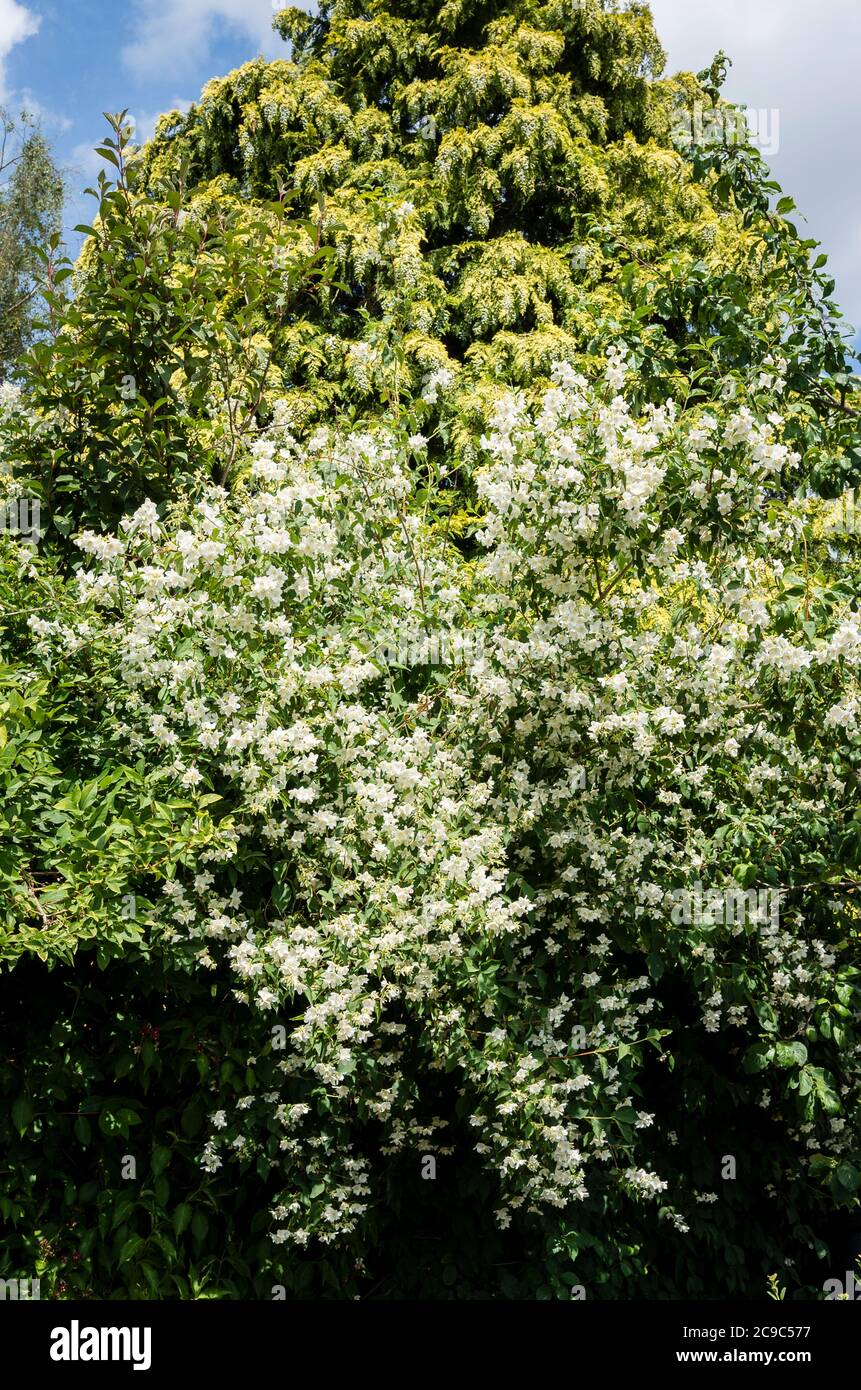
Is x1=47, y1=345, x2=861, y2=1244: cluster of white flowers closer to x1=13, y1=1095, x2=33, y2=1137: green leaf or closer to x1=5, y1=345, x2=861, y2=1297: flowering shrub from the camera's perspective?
x1=5, y1=345, x2=861, y2=1297: flowering shrub

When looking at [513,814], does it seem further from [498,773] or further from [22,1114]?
[22,1114]

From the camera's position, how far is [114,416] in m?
4.21

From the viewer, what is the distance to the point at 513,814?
11.7ft

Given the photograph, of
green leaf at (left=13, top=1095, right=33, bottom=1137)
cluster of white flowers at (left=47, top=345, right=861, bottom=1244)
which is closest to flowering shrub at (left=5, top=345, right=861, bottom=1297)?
→ cluster of white flowers at (left=47, top=345, right=861, bottom=1244)

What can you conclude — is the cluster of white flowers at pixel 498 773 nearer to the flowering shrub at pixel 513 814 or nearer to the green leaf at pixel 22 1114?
the flowering shrub at pixel 513 814

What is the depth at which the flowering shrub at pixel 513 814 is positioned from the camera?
3.23m

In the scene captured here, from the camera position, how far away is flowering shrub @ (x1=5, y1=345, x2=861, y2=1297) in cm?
323

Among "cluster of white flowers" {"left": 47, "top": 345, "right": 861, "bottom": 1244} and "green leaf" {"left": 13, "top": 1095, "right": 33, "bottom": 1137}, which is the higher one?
"cluster of white flowers" {"left": 47, "top": 345, "right": 861, "bottom": 1244}

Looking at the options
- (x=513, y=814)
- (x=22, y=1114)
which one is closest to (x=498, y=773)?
(x=513, y=814)

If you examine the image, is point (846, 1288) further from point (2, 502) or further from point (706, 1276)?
point (2, 502)

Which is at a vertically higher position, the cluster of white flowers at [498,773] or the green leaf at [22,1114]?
the cluster of white flowers at [498,773]

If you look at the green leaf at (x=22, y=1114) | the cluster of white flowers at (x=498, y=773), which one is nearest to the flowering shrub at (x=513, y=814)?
the cluster of white flowers at (x=498, y=773)

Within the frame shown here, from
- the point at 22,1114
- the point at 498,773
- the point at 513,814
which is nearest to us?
the point at 22,1114

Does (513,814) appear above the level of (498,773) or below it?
below
